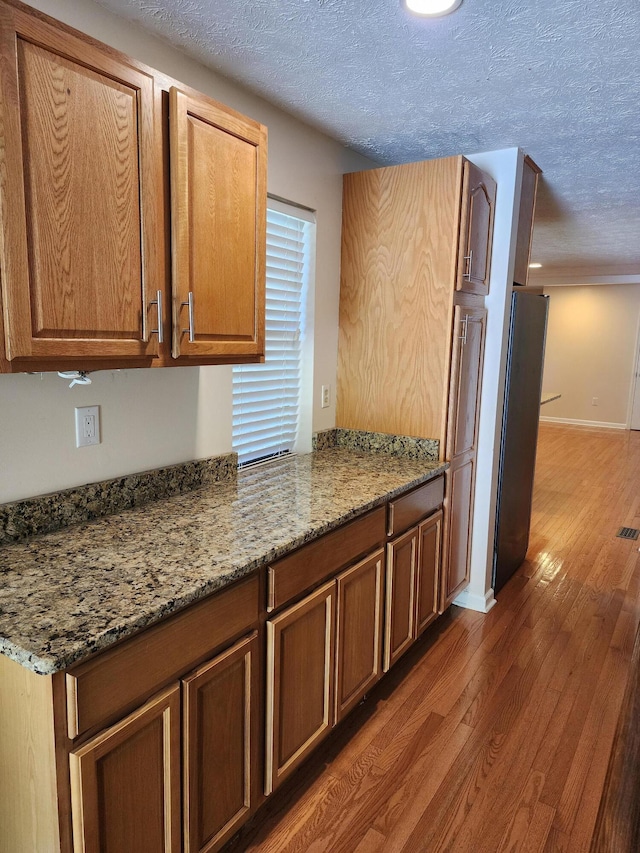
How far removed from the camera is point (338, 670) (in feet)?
6.42

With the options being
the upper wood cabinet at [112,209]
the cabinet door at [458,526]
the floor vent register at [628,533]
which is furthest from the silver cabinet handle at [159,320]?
the floor vent register at [628,533]

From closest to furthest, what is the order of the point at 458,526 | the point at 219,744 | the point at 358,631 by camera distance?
the point at 219,744 → the point at 358,631 → the point at 458,526

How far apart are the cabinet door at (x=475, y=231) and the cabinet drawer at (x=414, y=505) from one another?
0.92 meters

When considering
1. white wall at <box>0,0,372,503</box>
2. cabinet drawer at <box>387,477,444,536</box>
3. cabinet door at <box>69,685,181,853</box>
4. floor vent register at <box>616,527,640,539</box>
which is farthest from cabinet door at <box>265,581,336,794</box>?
floor vent register at <box>616,527,640,539</box>

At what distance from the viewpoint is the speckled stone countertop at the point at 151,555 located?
3.60 feet

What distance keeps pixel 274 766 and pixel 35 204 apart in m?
1.62

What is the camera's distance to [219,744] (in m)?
1.45

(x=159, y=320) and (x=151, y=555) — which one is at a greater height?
(x=159, y=320)

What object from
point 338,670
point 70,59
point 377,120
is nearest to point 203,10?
point 70,59

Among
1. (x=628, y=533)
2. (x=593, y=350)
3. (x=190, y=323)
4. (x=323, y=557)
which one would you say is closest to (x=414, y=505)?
(x=323, y=557)

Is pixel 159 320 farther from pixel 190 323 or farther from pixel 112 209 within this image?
pixel 112 209

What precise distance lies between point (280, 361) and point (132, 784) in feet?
6.06

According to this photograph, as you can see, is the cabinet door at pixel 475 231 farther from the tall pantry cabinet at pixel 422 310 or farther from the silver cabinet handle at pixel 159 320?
the silver cabinet handle at pixel 159 320

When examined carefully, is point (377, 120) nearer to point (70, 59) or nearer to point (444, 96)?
point (444, 96)
